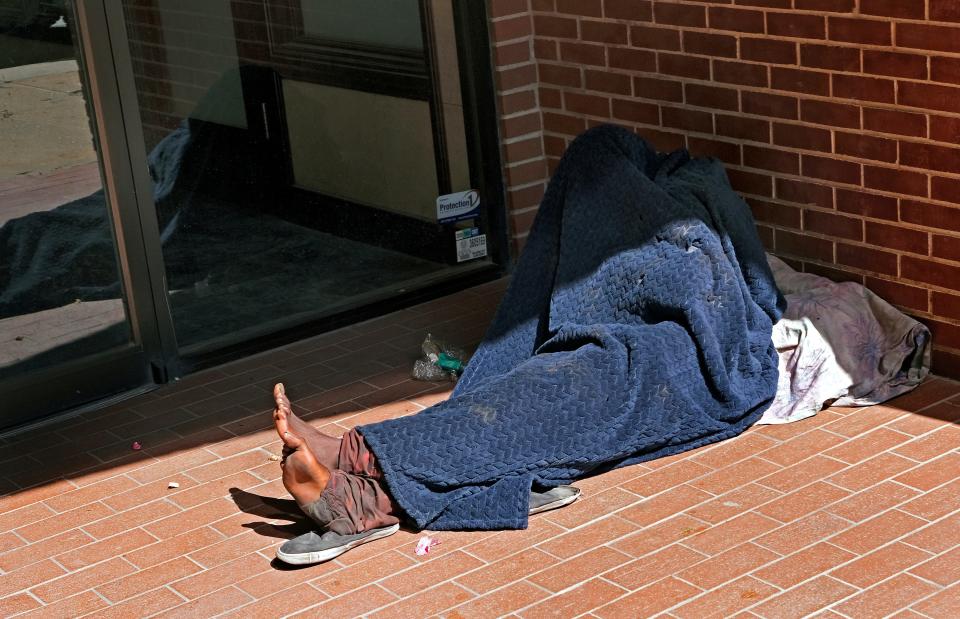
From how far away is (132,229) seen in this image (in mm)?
5422

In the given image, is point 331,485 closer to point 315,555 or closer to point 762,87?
point 315,555

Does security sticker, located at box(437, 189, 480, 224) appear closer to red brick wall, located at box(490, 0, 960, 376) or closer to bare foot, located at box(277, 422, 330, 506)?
red brick wall, located at box(490, 0, 960, 376)

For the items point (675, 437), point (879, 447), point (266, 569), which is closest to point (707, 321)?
point (675, 437)

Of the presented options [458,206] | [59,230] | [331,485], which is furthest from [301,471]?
[458,206]

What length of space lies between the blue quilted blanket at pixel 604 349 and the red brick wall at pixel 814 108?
299 millimetres

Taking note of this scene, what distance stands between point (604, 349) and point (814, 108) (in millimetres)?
1311

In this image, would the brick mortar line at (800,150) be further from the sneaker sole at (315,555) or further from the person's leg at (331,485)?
the sneaker sole at (315,555)

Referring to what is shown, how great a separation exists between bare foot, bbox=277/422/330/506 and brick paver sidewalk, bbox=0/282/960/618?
8.5 inches

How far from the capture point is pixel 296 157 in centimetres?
585

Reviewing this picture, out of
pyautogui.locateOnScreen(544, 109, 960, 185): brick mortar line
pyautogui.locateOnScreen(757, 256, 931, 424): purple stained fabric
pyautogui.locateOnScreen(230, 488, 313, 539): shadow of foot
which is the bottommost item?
pyautogui.locateOnScreen(230, 488, 313, 539): shadow of foot

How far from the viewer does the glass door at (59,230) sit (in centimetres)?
507

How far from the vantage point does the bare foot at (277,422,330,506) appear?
4027 mm

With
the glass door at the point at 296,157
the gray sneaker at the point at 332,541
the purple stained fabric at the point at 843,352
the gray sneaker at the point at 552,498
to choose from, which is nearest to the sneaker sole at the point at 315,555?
the gray sneaker at the point at 332,541

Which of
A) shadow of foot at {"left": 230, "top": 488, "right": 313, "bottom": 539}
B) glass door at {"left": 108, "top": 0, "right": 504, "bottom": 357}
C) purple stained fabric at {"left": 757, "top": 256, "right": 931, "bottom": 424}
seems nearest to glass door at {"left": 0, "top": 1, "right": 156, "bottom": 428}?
glass door at {"left": 108, "top": 0, "right": 504, "bottom": 357}
